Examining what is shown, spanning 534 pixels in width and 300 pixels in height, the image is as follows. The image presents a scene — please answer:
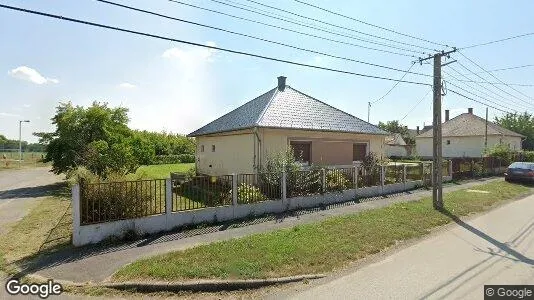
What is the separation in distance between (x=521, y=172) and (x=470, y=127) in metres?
23.4

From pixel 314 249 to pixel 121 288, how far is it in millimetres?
3723

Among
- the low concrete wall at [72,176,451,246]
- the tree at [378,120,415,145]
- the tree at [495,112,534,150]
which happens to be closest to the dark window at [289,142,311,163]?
the low concrete wall at [72,176,451,246]

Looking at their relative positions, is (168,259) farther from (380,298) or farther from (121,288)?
(380,298)

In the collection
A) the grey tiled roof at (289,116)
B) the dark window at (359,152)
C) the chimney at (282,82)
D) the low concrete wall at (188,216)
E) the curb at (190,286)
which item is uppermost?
the chimney at (282,82)

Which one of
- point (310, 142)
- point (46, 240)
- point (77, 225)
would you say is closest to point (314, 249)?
point (77, 225)

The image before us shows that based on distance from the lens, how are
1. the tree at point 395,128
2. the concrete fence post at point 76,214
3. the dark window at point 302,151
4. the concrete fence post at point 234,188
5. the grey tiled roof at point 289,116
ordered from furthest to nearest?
the tree at point 395,128, the dark window at point 302,151, the grey tiled roof at point 289,116, the concrete fence post at point 234,188, the concrete fence post at point 76,214

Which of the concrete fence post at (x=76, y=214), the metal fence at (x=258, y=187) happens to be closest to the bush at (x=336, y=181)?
the metal fence at (x=258, y=187)

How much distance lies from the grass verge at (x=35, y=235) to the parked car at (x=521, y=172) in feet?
77.5

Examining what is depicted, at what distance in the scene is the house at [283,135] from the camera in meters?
13.9

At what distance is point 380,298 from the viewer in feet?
15.6

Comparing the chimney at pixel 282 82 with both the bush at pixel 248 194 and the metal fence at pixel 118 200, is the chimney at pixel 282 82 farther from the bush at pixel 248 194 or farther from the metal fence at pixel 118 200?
the metal fence at pixel 118 200

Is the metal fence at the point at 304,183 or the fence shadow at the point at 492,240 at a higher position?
the metal fence at the point at 304,183

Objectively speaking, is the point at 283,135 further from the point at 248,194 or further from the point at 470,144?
the point at 470,144

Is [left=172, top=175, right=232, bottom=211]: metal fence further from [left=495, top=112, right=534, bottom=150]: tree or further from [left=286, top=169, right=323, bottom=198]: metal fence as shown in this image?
[left=495, top=112, right=534, bottom=150]: tree
